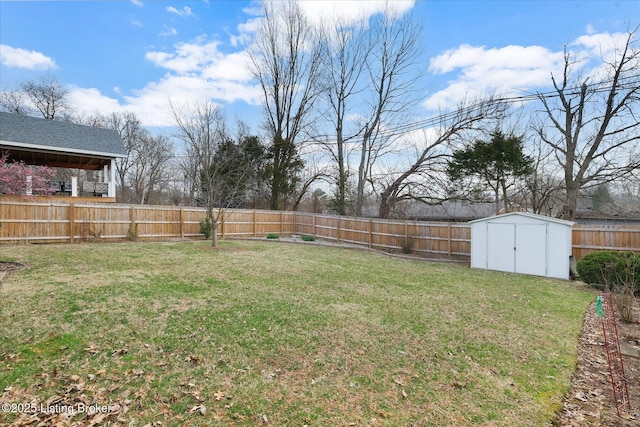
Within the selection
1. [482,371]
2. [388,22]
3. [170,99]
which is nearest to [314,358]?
[482,371]

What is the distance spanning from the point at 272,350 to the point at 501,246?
32.6 ft

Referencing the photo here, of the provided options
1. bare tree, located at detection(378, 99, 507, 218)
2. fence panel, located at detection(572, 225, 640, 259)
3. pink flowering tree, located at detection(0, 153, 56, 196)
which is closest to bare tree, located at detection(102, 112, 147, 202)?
pink flowering tree, located at detection(0, 153, 56, 196)

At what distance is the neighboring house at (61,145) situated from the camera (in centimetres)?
1370

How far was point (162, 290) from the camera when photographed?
568 centimetres

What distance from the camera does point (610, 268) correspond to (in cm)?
844

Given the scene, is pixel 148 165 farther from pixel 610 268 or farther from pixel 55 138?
pixel 610 268

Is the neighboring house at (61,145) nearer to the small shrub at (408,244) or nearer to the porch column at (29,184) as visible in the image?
the porch column at (29,184)

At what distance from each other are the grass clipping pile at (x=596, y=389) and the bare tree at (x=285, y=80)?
2038cm

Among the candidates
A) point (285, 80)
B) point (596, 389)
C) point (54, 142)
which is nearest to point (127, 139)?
point (285, 80)

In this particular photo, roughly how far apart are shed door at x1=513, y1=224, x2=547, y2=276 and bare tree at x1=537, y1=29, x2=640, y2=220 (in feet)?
24.2

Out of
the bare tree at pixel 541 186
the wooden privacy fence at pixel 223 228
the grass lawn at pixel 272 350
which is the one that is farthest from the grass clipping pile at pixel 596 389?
the bare tree at pixel 541 186

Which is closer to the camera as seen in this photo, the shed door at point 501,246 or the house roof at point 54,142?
the shed door at point 501,246

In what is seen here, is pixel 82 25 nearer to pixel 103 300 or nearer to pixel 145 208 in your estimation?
pixel 145 208

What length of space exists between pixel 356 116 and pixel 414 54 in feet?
17.2
